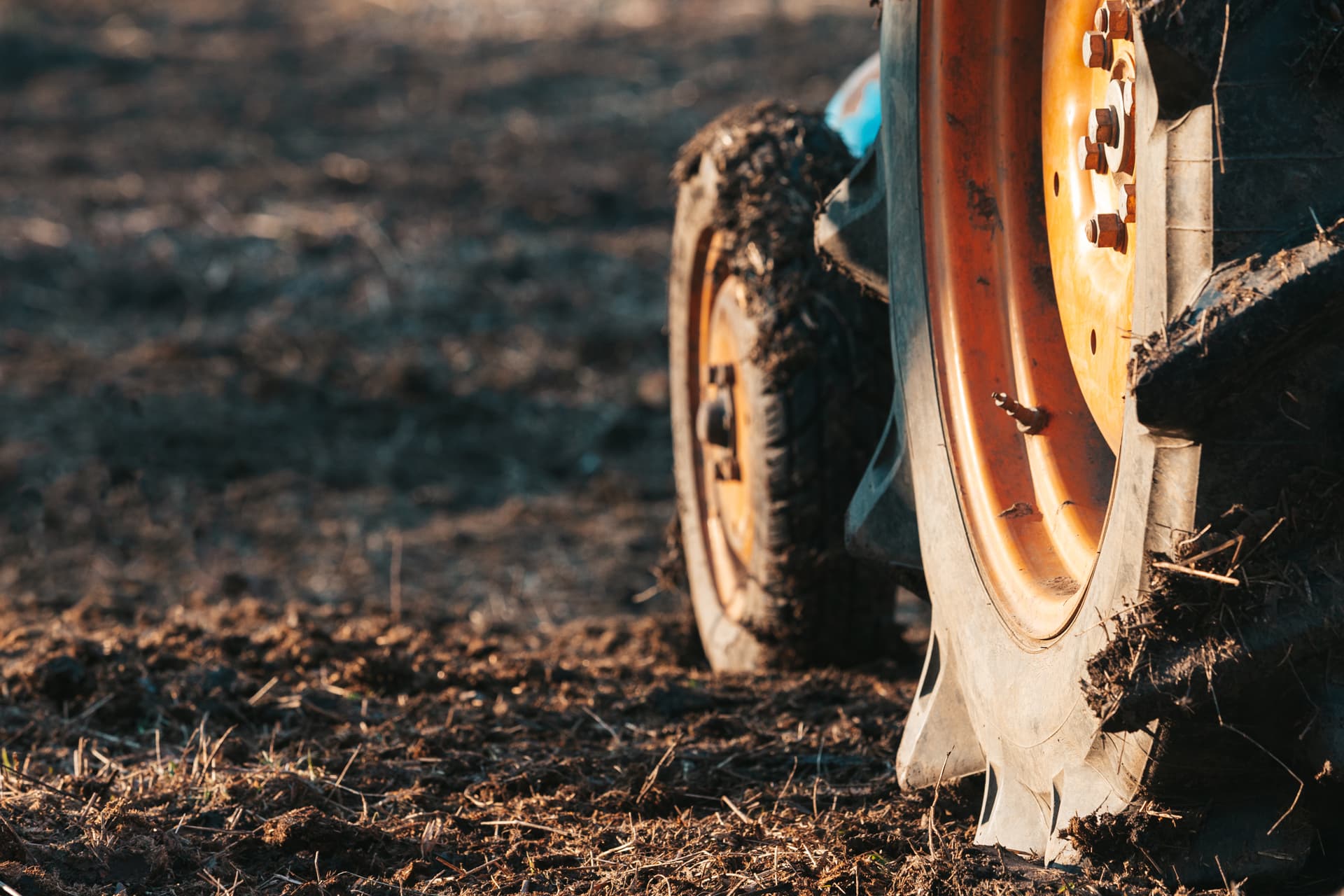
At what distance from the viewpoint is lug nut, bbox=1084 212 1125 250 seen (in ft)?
6.53

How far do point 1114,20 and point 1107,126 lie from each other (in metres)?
0.14

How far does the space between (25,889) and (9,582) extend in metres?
3.42

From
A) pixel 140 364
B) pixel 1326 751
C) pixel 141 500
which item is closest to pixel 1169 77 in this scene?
pixel 1326 751

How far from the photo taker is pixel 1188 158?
154 centimetres

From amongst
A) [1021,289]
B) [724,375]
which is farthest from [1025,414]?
[724,375]

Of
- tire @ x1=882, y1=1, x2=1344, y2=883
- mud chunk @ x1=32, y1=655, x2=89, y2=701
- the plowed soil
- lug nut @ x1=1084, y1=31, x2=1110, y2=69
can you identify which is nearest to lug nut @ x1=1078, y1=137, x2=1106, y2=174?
lug nut @ x1=1084, y1=31, x2=1110, y2=69

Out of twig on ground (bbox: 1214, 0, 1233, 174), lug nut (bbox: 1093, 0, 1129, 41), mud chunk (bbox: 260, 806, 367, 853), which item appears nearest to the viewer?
twig on ground (bbox: 1214, 0, 1233, 174)

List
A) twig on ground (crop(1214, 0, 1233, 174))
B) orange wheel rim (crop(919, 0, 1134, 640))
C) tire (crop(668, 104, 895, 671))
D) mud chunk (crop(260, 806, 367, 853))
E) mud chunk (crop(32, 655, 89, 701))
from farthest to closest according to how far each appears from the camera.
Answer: tire (crop(668, 104, 895, 671)) < mud chunk (crop(32, 655, 89, 701)) < mud chunk (crop(260, 806, 367, 853)) < orange wheel rim (crop(919, 0, 1134, 640)) < twig on ground (crop(1214, 0, 1233, 174))

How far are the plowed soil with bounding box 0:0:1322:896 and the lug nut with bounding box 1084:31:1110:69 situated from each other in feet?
3.54

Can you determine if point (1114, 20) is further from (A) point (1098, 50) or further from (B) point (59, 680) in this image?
(B) point (59, 680)

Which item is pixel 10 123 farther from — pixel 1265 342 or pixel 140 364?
pixel 1265 342

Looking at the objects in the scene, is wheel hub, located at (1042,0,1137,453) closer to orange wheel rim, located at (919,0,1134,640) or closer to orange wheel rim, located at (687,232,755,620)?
orange wheel rim, located at (919,0,1134,640)

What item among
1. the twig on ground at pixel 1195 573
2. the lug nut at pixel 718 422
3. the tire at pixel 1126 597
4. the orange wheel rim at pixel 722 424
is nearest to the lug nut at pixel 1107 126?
the tire at pixel 1126 597

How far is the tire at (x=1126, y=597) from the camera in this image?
1.56m
